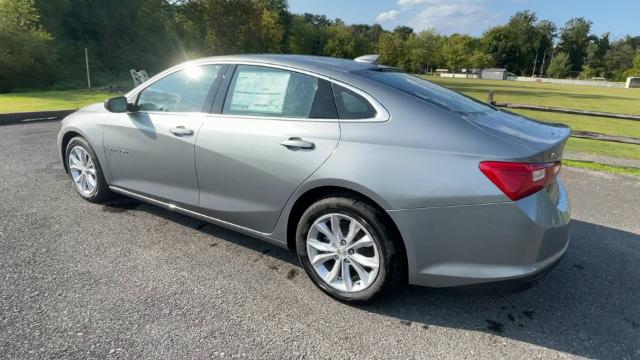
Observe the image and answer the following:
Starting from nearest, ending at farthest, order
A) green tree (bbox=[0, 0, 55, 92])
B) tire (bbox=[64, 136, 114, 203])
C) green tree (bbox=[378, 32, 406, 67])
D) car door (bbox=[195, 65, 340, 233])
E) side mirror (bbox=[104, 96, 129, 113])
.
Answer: car door (bbox=[195, 65, 340, 233])
side mirror (bbox=[104, 96, 129, 113])
tire (bbox=[64, 136, 114, 203])
green tree (bbox=[0, 0, 55, 92])
green tree (bbox=[378, 32, 406, 67])

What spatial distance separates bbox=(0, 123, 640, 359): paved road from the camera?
2.34m

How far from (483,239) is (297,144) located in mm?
1290

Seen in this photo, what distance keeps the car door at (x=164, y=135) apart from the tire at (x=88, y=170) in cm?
34

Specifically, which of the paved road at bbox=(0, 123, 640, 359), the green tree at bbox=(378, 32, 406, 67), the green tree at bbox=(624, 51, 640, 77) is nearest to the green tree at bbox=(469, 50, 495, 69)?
the green tree at bbox=(378, 32, 406, 67)

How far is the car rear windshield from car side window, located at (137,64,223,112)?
1307mm

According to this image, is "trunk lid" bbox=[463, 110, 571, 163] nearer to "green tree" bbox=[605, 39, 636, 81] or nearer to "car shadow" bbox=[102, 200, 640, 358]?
"car shadow" bbox=[102, 200, 640, 358]

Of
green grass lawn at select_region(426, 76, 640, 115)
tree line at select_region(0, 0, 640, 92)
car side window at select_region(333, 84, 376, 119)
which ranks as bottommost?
green grass lawn at select_region(426, 76, 640, 115)

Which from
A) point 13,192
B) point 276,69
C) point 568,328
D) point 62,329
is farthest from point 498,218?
point 13,192

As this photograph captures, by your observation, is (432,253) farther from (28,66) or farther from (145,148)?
(28,66)

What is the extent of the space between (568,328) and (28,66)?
28409 mm

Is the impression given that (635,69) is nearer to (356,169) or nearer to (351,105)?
(351,105)

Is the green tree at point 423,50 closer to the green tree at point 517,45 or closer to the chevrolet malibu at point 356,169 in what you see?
the green tree at point 517,45

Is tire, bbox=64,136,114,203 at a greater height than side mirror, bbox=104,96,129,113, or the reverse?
side mirror, bbox=104,96,129,113

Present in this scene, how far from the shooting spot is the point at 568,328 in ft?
8.44
